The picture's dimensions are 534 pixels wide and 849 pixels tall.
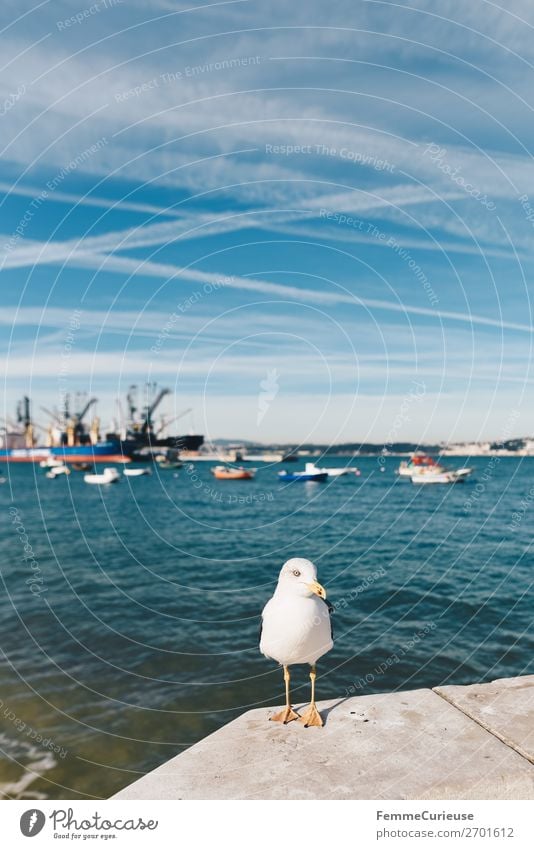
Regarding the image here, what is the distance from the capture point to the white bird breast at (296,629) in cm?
634

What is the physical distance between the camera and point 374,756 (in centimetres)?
533

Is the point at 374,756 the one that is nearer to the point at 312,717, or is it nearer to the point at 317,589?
the point at 312,717

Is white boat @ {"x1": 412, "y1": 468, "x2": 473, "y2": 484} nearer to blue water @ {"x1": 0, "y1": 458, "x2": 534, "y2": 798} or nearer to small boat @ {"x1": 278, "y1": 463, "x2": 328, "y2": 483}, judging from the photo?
small boat @ {"x1": 278, "y1": 463, "x2": 328, "y2": 483}

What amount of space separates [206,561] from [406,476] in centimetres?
9576

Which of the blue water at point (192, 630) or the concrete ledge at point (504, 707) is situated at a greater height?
the concrete ledge at point (504, 707)

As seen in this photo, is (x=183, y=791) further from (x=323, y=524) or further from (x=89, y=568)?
(x=323, y=524)

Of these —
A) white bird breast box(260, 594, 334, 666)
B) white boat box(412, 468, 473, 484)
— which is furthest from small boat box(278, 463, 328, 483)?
white bird breast box(260, 594, 334, 666)

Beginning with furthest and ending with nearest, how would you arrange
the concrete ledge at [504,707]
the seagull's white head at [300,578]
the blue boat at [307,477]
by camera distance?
1. the blue boat at [307,477]
2. the seagull's white head at [300,578]
3. the concrete ledge at [504,707]

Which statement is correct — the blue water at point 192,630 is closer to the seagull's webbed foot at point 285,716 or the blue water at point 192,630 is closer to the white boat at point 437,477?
the seagull's webbed foot at point 285,716

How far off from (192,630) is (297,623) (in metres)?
11.8

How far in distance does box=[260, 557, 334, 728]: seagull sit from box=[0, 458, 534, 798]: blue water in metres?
4.49

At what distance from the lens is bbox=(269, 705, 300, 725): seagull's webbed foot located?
6336 mm

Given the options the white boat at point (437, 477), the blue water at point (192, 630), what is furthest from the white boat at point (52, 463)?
the blue water at point (192, 630)
